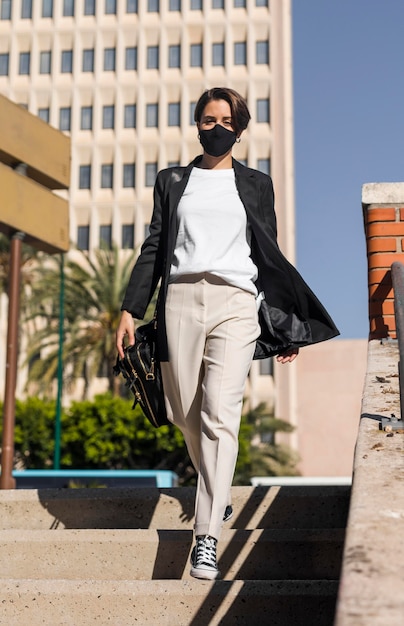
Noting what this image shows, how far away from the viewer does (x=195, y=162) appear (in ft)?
15.5

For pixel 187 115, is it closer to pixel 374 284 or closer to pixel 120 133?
pixel 120 133

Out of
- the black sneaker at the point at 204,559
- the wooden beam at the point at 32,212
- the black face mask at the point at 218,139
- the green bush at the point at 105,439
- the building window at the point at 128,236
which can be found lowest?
the green bush at the point at 105,439

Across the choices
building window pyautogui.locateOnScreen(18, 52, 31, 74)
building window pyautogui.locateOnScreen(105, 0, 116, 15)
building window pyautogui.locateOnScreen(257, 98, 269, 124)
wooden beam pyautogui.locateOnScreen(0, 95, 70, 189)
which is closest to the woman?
wooden beam pyautogui.locateOnScreen(0, 95, 70, 189)

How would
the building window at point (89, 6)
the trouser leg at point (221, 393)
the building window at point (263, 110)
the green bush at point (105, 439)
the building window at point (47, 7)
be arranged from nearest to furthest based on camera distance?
the trouser leg at point (221, 393) → the green bush at point (105, 439) → the building window at point (263, 110) → the building window at point (47, 7) → the building window at point (89, 6)

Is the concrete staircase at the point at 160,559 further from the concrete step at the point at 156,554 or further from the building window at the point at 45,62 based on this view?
the building window at the point at 45,62

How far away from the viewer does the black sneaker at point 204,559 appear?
153 inches

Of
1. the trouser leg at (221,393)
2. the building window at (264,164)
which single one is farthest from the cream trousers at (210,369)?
the building window at (264,164)

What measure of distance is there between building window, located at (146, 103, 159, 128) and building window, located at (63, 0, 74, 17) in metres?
9.89

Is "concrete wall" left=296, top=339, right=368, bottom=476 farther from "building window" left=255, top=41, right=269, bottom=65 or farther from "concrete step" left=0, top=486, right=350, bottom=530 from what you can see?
"concrete step" left=0, top=486, right=350, bottom=530

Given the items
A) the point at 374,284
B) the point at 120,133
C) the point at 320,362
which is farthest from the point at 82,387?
the point at 374,284

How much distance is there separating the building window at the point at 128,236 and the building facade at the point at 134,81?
7 cm

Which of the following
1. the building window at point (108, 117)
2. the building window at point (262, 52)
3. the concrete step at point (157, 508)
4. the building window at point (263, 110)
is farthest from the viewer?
the building window at point (108, 117)

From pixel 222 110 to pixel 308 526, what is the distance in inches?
82.3

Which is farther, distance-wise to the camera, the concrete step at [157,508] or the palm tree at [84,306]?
the palm tree at [84,306]
